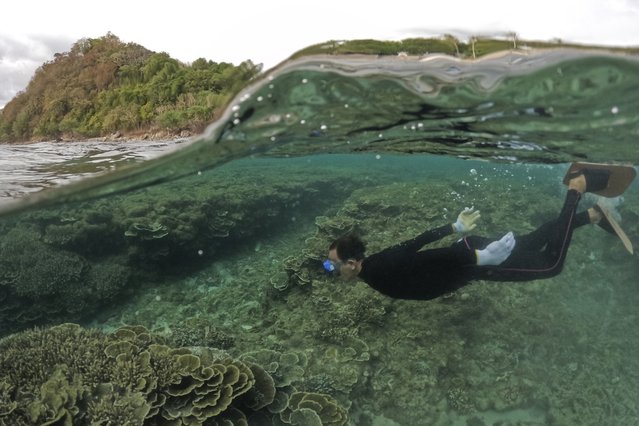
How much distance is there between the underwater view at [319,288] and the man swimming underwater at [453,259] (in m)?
2.05

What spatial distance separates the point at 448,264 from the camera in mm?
6527

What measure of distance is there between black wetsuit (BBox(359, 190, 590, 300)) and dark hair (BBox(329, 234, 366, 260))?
0.57ft

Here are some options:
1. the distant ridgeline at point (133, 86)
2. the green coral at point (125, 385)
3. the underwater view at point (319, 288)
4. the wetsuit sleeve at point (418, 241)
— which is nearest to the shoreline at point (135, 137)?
the distant ridgeline at point (133, 86)

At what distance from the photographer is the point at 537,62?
710 centimetres

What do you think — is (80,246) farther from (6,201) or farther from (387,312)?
(387,312)

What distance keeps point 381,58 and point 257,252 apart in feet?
29.5

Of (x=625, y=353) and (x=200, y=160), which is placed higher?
(x=200, y=160)

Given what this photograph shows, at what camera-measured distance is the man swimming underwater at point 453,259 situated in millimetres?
6090

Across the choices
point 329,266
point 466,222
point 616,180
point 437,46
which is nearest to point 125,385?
point 329,266

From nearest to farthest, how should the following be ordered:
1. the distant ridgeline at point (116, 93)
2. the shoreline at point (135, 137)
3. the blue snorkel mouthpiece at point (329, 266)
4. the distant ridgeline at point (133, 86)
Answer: the blue snorkel mouthpiece at point (329, 266) < the distant ridgeline at point (133, 86) < the distant ridgeline at point (116, 93) < the shoreline at point (135, 137)

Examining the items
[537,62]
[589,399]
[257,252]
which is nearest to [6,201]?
[257,252]

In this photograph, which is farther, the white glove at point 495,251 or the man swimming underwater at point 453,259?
the white glove at point 495,251

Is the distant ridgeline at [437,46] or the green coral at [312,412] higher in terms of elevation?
the distant ridgeline at [437,46]

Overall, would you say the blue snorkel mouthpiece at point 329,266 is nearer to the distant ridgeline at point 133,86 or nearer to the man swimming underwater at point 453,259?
the man swimming underwater at point 453,259
